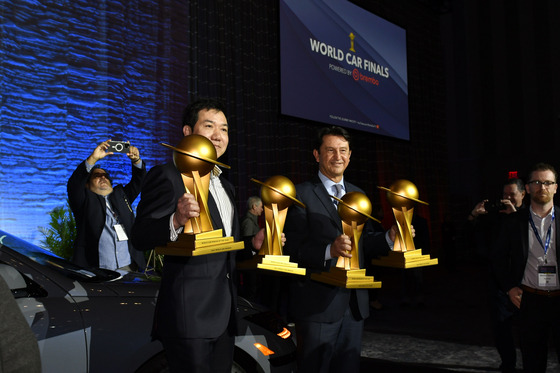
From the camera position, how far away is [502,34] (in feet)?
38.0

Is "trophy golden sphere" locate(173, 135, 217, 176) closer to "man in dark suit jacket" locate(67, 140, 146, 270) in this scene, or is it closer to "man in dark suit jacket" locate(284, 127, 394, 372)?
"man in dark suit jacket" locate(284, 127, 394, 372)

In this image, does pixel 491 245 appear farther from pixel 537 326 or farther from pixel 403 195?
pixel 403 195

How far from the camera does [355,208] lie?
1725 mm

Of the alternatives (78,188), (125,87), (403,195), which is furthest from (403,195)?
(125,87)

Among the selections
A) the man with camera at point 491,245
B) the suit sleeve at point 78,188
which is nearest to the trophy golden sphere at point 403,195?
the man with camera at point 491,245

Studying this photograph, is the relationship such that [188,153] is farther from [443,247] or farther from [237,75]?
[443,247]

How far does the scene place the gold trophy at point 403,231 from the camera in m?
1.80

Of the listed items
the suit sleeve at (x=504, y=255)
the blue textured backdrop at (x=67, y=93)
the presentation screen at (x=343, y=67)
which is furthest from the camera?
the presentation screen at (x=343, y=67)

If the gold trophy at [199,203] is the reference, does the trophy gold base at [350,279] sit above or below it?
below

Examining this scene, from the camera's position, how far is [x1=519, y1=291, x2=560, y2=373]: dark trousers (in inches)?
99.6

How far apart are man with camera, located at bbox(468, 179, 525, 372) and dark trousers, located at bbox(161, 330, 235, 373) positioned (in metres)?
2.02

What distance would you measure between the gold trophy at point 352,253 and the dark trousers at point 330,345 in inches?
10.5

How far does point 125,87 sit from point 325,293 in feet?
15.1

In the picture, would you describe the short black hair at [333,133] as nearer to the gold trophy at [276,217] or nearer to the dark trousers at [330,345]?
the gold trophy at [276,217]
